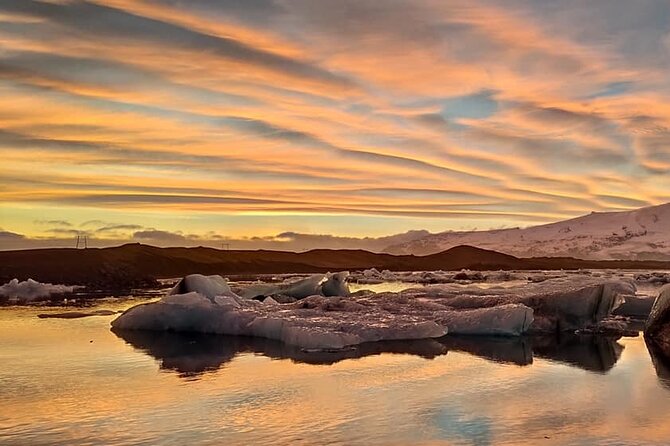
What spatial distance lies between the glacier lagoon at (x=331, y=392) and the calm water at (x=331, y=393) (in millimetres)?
17

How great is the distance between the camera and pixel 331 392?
23.3 feet

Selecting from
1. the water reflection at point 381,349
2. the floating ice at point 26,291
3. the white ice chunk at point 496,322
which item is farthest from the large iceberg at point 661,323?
the floating ice at point 26,291

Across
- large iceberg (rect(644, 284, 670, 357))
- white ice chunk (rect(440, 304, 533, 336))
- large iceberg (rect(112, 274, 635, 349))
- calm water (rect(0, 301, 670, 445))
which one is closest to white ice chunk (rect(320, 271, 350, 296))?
large iceberg (rect(112, 274, 635, 349))

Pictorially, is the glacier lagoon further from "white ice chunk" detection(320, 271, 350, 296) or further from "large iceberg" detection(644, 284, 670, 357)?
"white ice chunk" detection(320, 271, 350, 296)

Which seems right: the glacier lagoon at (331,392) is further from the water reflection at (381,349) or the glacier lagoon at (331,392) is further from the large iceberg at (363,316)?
the large iceberg at (363,316)

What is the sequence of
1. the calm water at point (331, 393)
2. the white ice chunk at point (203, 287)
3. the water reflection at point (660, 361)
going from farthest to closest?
the white ice chunk at point (203, 287)
the water reflection at point (660, 361)
the calm water at point (331, 393)

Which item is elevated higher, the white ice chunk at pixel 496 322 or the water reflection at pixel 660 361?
the white ice chunk at pixel 496 322

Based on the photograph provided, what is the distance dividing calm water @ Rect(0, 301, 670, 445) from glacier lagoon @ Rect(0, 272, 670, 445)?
0.7 inches

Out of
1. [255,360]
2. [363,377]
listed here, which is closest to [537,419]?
[363,377]

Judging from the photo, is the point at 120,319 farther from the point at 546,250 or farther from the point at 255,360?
the point at 546,250

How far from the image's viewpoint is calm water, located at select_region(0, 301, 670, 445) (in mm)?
5434

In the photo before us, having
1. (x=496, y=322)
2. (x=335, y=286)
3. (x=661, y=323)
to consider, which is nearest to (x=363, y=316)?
(x=496, y=322)

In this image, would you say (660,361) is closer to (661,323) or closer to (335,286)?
(661,323)

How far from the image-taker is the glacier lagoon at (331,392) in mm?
5449
